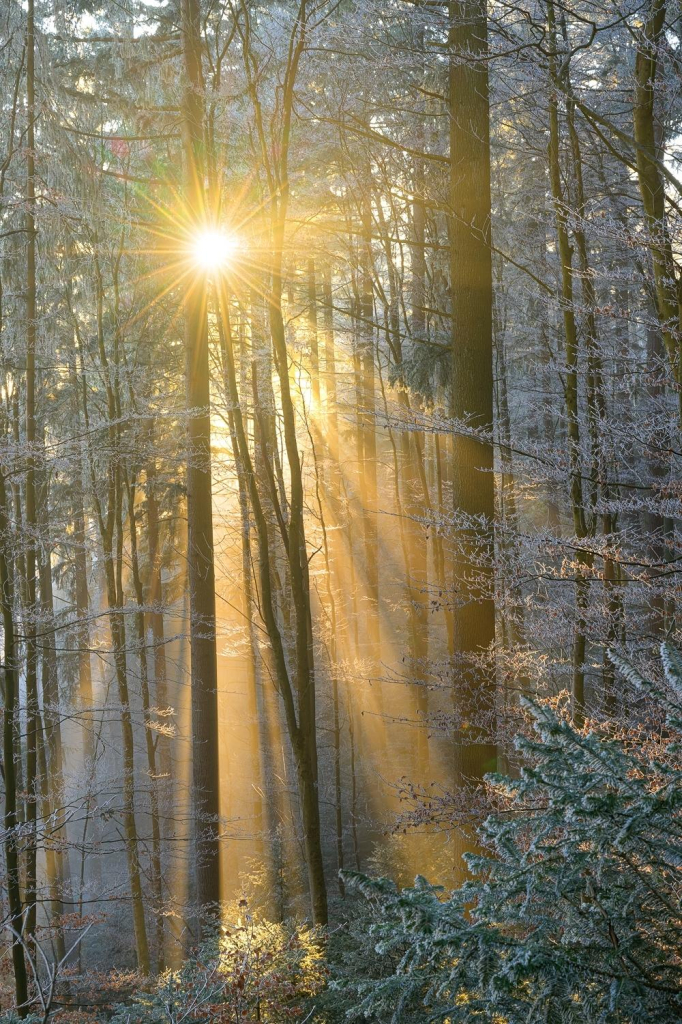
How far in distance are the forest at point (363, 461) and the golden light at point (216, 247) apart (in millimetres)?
74

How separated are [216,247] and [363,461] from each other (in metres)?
9.59

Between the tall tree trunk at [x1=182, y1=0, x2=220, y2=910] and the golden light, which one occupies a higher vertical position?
the golden light

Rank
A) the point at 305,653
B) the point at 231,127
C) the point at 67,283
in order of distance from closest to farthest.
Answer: the point at 305,653 < the point at 231,127 < the point at 67,283

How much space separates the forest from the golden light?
0.07m

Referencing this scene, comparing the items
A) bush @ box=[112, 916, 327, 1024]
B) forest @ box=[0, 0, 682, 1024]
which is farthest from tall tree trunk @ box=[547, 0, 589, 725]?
bush @ box=[112, 916, 327, 1024]

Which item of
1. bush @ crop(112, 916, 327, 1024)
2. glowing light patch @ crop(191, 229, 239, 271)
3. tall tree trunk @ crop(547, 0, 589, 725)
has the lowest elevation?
bush @ crop(112, 916, 327, 1024)


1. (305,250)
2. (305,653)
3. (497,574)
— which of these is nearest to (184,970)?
(305,653)

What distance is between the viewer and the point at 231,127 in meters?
9.96

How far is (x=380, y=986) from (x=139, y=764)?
18.0 metres

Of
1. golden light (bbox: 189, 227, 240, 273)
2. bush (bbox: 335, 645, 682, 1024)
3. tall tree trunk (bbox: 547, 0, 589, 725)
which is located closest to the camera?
bush (bbox: 335, 645, 682, 1024)

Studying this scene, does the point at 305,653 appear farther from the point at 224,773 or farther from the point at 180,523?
the point at 224,773

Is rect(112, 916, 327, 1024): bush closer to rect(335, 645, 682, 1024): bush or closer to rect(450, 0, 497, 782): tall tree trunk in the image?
rect(450, 0, 497, 782): tall tree trunk

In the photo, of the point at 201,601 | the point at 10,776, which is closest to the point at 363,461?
the point at 201,601

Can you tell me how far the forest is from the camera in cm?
222
